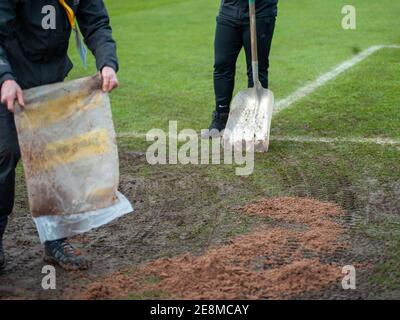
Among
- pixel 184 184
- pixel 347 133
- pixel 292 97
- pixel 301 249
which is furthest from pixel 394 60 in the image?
pixel 301 249

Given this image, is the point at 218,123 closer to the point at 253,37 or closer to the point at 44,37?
the point at 253,37

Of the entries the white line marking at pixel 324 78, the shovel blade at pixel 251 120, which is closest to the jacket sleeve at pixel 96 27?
the shovel blade at pixel 251 120

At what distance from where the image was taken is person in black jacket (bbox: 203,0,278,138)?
741 centimetres

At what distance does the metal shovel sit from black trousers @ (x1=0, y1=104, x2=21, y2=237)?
2.90m

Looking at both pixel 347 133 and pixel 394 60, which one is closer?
pixel 347 133

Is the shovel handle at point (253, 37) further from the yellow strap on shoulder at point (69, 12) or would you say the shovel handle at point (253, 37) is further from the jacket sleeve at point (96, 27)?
the yellow strap on shoulder at point (69, 12)

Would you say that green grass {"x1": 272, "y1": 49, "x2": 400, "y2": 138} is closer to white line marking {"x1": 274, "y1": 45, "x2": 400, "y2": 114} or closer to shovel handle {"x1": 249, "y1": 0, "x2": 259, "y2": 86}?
white line marking {"x1": 274, "y1": 45, "x2": 400, "y2": 114}

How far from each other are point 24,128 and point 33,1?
71 cm

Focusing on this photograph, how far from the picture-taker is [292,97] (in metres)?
9.11

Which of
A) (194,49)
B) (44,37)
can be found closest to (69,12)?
(44,37)

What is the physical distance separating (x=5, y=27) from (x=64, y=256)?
1336 mm

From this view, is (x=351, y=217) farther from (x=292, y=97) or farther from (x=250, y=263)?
(x=292, y=97)

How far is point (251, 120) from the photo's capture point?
7387 mm
